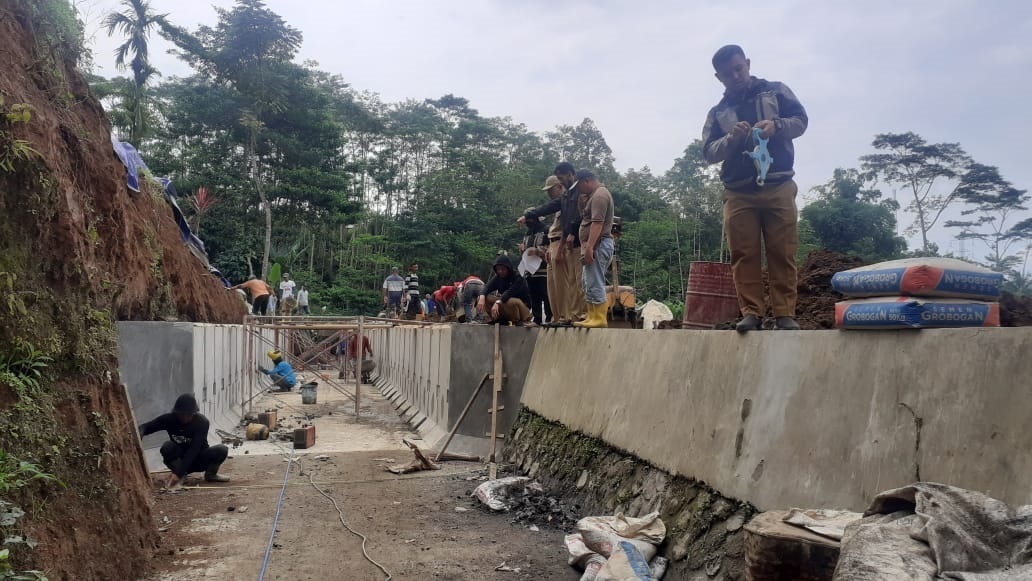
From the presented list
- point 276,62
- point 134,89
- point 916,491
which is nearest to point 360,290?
point 276,62

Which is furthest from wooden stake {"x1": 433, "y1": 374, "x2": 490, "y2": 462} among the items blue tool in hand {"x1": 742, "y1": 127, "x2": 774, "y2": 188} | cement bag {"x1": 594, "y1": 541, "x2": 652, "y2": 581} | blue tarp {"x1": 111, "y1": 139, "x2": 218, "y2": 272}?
blue tarp {"x1": 111, "y1": 139, "x2": 218, "y2": 272}

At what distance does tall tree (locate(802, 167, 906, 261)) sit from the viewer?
22.6 metres

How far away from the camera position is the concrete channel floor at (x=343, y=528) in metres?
4.85

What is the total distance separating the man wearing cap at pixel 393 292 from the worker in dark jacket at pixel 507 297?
535 inches

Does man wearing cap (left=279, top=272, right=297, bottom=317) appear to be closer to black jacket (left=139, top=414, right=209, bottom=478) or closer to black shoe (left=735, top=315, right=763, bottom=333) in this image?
black jacket (left=139, top=414, right=209, bottom=478)

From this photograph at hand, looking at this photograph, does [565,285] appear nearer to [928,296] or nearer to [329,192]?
[928,296]

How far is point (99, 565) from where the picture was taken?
13.6ft

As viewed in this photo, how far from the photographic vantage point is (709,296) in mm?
6246

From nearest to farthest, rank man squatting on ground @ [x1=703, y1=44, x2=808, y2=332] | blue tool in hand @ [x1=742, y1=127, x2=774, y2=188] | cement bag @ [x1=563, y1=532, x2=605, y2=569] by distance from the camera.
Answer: blue tool in hand @ [x1=742, y1=127, x2=774, y2=188] < man squatting on ground @ [x1=703, y1=44, x2=808, y2=332] < cement bag @ [x1=563, y1=532, x2=605, y2=569]

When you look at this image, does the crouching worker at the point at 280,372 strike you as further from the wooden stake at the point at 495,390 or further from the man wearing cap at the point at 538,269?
the wooden stake at the point at 495,390

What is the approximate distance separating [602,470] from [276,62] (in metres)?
33.9

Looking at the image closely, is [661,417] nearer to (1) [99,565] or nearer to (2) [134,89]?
(1) [99,565]

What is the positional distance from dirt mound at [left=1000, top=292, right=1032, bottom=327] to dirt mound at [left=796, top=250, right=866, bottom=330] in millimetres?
1363

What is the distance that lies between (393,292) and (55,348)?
18.3 m
